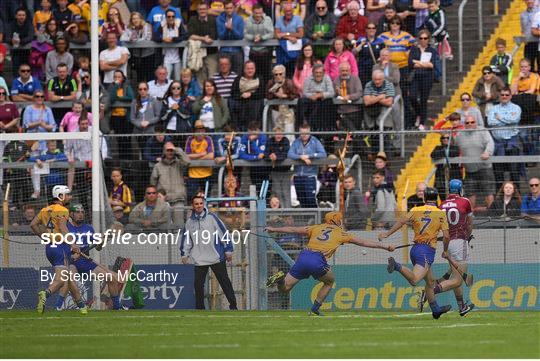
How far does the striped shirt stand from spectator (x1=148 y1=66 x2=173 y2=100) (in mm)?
989

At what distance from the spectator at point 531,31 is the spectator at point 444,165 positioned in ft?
9.52

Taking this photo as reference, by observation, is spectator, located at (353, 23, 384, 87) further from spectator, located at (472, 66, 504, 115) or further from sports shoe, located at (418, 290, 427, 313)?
sports shoe, located at (418, 290, 427, 313)

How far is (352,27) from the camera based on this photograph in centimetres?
2855

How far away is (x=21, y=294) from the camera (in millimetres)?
24656

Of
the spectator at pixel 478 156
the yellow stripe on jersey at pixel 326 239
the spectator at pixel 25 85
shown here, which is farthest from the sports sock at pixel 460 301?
the spectator at pixel 25 85

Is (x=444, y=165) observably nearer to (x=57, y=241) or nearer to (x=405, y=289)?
(x=405, y=289)

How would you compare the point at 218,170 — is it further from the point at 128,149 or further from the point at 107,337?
the point at 107,337

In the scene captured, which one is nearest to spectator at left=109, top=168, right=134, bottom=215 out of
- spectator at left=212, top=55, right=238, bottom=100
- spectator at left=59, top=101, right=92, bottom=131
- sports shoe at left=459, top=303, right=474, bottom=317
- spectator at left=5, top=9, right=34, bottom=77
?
spectator at left=59, top=101, right=92, bottom=131

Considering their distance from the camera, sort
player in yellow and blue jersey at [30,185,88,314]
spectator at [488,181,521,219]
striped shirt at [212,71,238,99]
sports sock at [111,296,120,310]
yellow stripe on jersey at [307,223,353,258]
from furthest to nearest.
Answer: striped shirt at [212,71,238,99] < spectator at [488,181,521,219] < sports sock at [111,296,120,310] < player in yellow and blue jersey at [30,185,88,314] < yellow stripe on jersey at [307,223,353,258]

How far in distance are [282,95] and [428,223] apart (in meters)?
6.75

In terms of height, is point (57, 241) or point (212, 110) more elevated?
point (212, 110)

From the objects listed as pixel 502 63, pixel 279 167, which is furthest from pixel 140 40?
pixel 502 63

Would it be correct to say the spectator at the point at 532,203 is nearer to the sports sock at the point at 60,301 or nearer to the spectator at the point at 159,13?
the sports sock at the point at 60,301

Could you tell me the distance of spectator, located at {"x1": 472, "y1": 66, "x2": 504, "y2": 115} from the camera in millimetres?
27141
